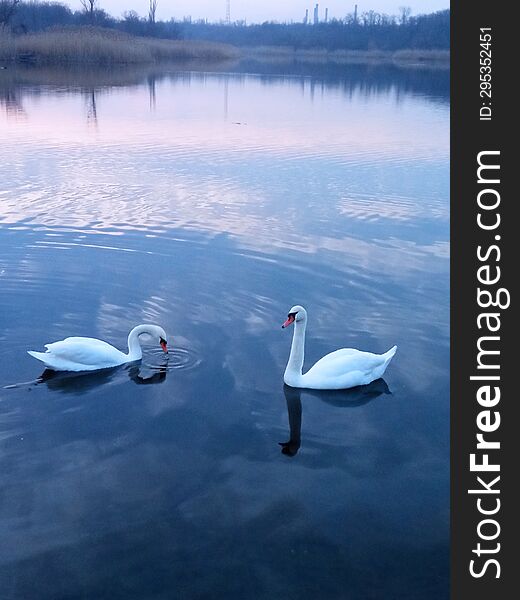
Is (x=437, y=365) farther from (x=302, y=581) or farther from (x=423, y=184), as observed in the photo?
(x=423, y=184)

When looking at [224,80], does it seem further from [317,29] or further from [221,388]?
[317,29]

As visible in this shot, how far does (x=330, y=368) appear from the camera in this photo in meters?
7.55

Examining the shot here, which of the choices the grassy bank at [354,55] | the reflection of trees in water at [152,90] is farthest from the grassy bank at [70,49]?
the grassy bank at [354,55]

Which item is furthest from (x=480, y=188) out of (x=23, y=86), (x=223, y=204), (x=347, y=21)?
(x=347, y=21)

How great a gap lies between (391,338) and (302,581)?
14.4ft

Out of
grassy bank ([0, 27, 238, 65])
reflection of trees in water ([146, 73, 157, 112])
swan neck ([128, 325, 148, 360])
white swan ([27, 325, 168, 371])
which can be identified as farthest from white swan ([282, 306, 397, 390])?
grassy bank ([0, 27, 238, 65])

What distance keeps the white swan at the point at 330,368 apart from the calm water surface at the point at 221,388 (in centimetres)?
18

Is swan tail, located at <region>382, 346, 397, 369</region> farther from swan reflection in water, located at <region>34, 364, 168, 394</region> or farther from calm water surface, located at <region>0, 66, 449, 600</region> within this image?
swan reflection in water, located at <region>34, 364, 168, 394</region>

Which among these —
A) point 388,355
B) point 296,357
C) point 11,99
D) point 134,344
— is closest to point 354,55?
point 11,99

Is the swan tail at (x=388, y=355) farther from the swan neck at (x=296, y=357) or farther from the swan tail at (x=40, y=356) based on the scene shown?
the swan tail at (x=40, y=356)

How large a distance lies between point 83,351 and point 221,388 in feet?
4.98

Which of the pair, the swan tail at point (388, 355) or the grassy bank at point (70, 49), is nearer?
the swan tail at point (388, 355)

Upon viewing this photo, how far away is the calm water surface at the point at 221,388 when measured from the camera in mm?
5133

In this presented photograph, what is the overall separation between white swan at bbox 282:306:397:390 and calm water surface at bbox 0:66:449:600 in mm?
176
